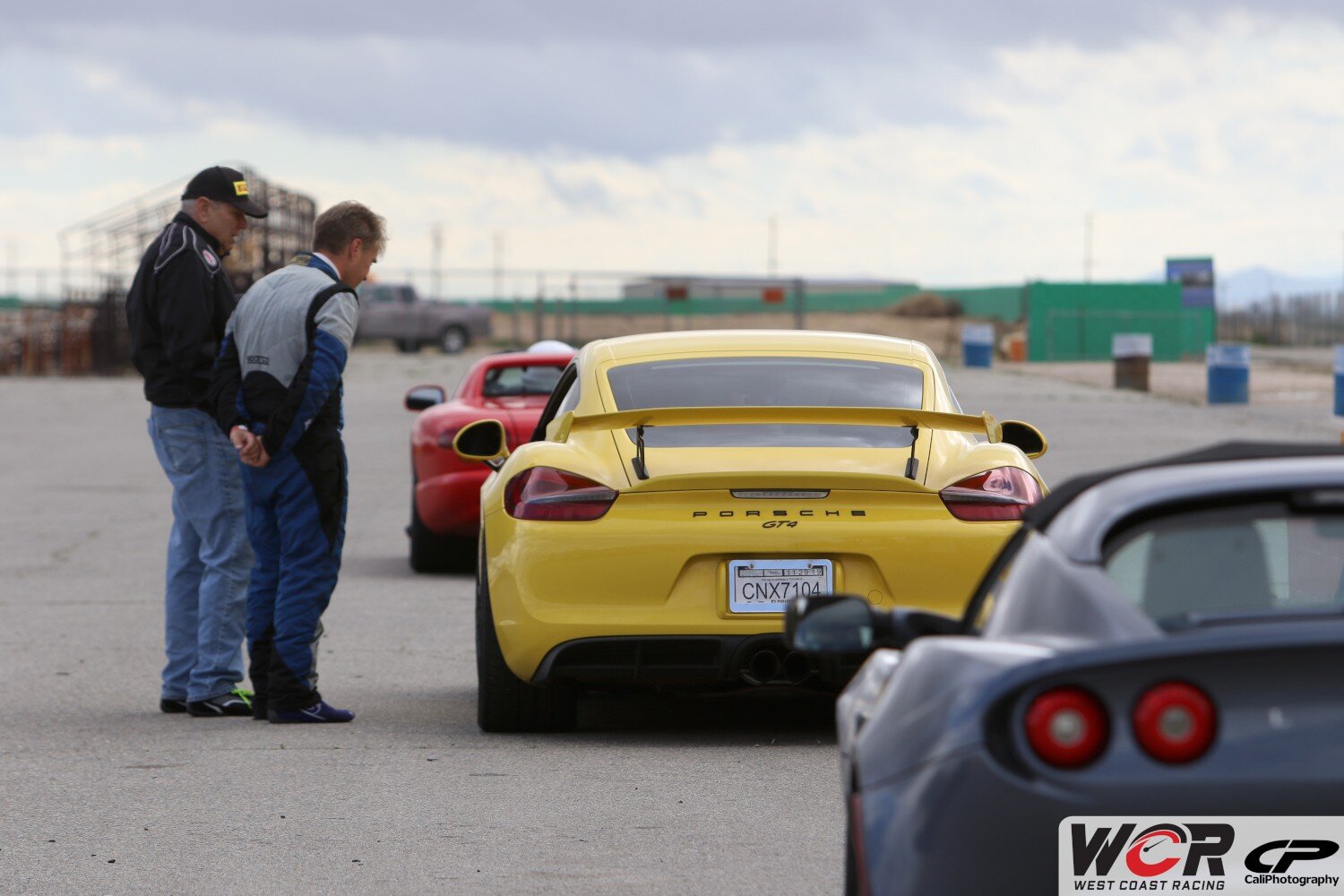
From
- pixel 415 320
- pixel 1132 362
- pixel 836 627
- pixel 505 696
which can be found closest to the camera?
pixel 836 627

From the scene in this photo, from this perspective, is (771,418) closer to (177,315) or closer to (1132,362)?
(177,315)

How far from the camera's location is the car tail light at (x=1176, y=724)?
2779mm

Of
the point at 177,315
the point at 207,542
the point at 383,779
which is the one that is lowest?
the point at 383,779

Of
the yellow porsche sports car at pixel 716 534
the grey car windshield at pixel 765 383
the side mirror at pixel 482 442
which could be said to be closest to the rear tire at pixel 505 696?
the yellow porsche sports car at pixel 716 534

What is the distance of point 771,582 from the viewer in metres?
6.35

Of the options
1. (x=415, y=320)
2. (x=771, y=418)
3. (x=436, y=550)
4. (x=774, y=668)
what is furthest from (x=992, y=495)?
(x=415, y=320)

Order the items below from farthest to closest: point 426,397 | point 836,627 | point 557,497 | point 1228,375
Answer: point 1228,375 → point 426,397 → point 557,497 → point 836,627

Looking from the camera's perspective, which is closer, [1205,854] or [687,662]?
[1205,854]

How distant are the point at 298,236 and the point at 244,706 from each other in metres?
43.3

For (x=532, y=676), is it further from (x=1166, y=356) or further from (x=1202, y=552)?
(x=1166, y=356)

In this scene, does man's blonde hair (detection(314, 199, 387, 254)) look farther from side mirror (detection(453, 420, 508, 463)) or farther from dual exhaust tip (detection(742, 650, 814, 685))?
dual exhaust tip (detection(742, 650, 814, 685))

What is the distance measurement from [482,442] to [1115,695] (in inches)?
218

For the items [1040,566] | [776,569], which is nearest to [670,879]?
[776,569]

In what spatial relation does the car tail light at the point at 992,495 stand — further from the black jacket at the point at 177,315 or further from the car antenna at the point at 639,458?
the black jacket at the point at 177,315
